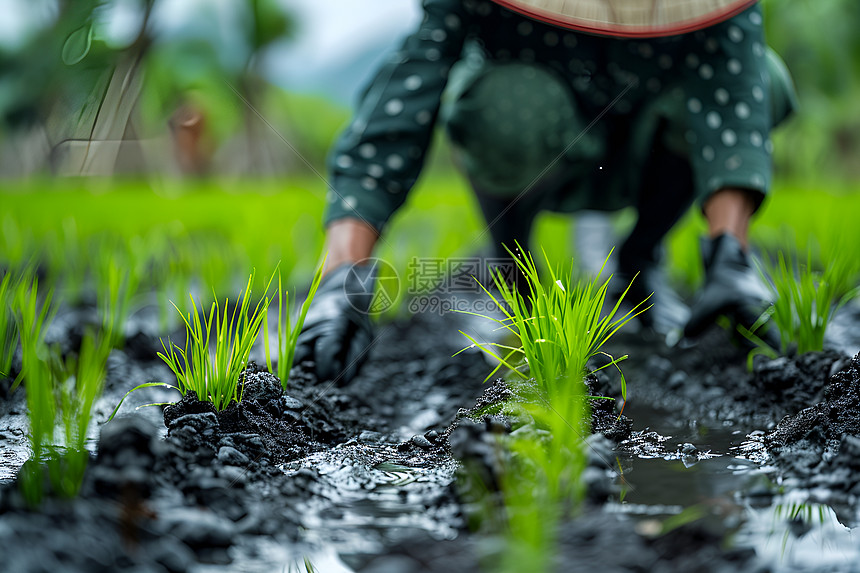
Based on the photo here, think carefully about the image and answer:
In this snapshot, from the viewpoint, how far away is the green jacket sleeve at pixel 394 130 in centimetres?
156

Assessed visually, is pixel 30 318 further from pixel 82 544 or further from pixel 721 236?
pixel 721 236

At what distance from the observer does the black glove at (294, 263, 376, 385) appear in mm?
1326

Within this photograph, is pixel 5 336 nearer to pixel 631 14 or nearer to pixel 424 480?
pixel 424 480

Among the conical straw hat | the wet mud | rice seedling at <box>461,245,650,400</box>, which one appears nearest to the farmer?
the conical straw hat

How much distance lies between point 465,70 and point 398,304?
2.29 feet

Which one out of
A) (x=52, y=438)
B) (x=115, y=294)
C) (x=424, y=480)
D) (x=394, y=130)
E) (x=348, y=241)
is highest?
(x=394, y=130)

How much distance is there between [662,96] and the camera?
1706mm

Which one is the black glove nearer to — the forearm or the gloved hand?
the forearm

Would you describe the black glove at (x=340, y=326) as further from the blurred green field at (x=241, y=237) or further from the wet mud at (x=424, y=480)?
the blurred green field at (x=241, y=237)

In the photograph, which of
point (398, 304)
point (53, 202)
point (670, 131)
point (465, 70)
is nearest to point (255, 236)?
point (398, 304)

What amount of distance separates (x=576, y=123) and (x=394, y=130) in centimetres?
53

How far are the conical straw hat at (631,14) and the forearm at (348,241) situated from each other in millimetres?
555

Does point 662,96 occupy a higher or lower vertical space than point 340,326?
higher

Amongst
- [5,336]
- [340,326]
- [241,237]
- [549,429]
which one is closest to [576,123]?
[340,326]
